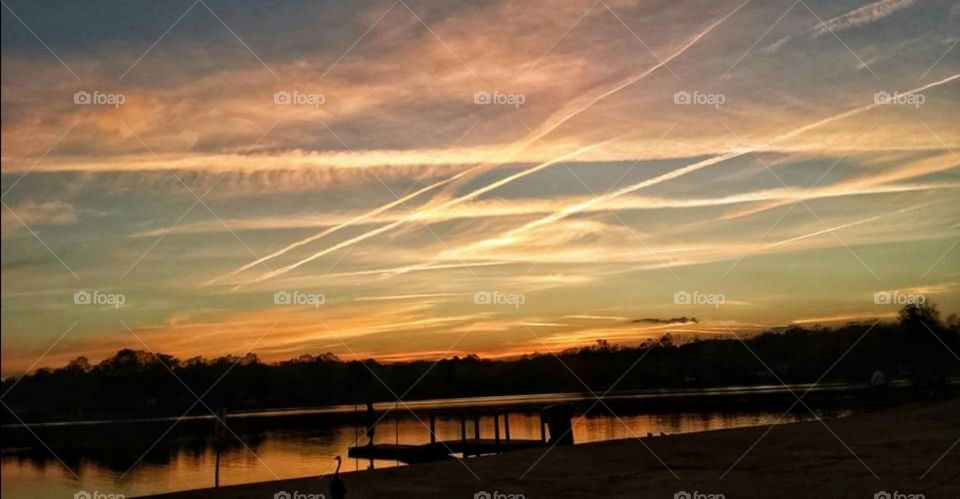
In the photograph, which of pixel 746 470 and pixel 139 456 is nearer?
pixel 746 470

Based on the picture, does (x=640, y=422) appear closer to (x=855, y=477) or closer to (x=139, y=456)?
(x=139, y=456)

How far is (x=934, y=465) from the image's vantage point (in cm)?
1580

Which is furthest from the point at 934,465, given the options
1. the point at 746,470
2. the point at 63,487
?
the point at 63,487

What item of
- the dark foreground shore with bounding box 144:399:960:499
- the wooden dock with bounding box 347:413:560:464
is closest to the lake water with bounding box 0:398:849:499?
the wooden dock with bounding box 347:413:560:464

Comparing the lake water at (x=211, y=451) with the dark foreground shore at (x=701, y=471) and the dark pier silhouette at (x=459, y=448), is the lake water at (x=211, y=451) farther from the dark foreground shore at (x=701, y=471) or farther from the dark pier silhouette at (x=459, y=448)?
the dark foreground shore at (x=701, y=471)

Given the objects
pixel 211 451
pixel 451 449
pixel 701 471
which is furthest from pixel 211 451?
pixel 701 471

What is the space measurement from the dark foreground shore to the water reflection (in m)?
23.7

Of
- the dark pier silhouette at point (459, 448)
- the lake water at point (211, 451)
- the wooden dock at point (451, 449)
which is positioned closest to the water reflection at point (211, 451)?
the lake water at point (211, 451)

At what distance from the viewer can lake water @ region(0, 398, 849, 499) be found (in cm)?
4334

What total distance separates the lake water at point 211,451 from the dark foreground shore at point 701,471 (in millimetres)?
18844

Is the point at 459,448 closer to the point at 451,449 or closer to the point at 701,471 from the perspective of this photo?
the point at 451,449

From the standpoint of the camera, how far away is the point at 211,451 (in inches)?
2517

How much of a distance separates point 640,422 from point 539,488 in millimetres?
53190

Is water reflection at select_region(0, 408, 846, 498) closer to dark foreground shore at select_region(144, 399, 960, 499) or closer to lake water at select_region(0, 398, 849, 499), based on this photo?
lake water at select_region(0, 398, 849, 499)
